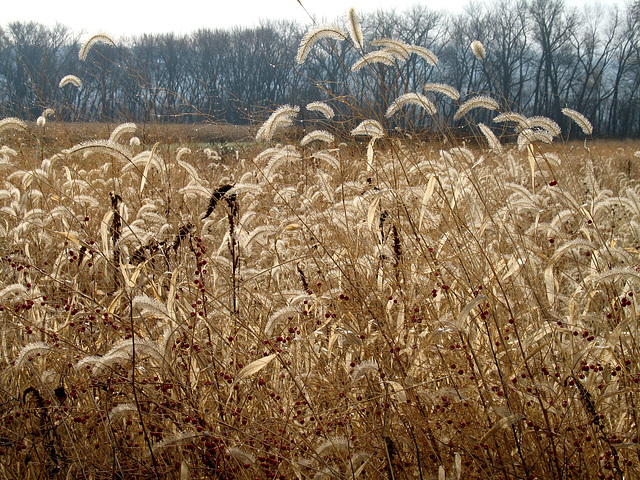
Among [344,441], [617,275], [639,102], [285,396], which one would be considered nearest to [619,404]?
[617,275]

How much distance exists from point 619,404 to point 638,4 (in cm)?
4640

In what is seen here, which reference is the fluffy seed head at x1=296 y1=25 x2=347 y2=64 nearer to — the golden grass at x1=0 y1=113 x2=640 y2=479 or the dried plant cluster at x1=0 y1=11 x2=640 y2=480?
the dried plant cluster at x1=0 y1=11 x2=640 y2=480

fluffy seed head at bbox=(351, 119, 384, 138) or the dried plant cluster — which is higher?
fluffy seed head at bbox=(351, 119, 384, 138)

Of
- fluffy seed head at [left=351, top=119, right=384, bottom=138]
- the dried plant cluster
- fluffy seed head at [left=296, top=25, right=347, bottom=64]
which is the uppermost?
fluffy seed head at [left=296, top=25, right=347, bottom=64]

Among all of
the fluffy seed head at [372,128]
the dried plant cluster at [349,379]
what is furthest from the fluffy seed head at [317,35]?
the fluffy seed head at [372,128]

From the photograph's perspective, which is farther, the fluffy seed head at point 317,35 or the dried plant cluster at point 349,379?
the fluffy seed head at point 317,35

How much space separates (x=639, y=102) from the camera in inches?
1976

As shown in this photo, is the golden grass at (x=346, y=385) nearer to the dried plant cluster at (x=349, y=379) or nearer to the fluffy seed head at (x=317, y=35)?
the dried plant cluster at (x=349, y=379)

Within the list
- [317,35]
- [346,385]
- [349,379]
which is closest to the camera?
[346,385]

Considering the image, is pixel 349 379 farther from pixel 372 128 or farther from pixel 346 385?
pixel 372 128

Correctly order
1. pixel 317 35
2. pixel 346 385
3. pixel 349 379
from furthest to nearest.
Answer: pixel 317 35, pixel 349 379, pixel 346 385

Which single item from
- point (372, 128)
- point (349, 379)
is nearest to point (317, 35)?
point (372, 128)

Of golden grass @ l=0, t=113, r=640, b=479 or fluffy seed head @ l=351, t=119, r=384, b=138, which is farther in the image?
fluffy seed head @ l=351, t=119, r=384, b=138

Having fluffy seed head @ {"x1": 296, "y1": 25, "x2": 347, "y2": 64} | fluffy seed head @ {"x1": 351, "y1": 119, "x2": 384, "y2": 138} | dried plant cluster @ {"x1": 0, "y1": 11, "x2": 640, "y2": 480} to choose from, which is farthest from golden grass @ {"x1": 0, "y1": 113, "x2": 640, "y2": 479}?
fluffy seed head @ {"x1": 296, "y1": 25, "x2": 347, "y2": 64}
